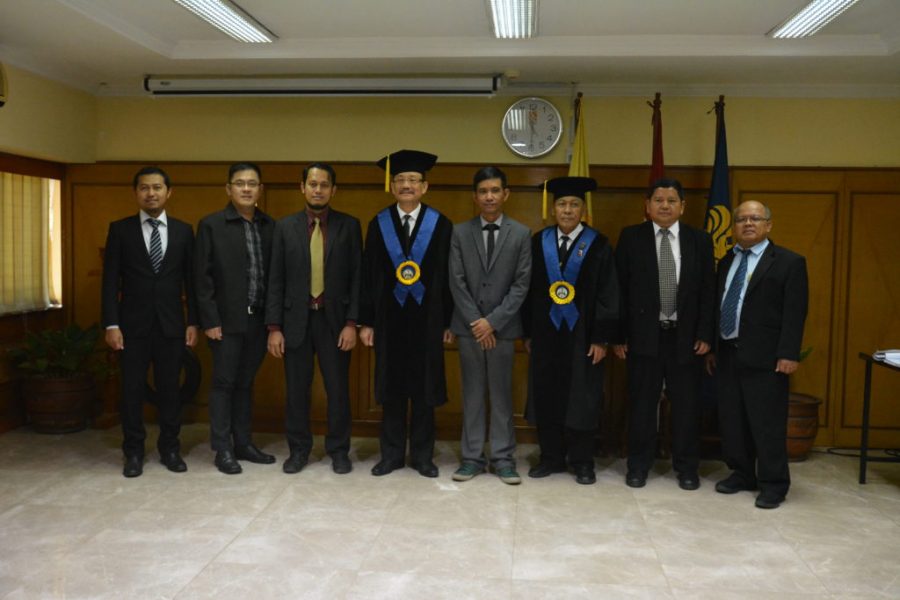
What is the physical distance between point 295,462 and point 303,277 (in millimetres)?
1051

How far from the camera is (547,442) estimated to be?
15.5 feet

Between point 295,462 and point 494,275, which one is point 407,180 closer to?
point 494,275

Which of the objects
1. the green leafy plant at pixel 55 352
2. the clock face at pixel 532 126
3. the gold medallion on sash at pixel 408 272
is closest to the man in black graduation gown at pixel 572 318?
the gold medallion on sash at pixel 408 272

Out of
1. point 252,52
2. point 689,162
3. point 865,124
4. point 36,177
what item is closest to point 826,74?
point 865,124

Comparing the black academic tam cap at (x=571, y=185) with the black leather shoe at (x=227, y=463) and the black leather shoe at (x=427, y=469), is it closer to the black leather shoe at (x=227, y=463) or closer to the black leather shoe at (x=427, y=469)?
the black leather shoe at (x=427, y=469)

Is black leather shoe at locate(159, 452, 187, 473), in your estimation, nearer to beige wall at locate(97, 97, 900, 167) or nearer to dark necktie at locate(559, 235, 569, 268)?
beige wall at locate(97, 97, 900, 167)

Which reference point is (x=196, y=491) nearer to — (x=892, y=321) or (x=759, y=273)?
(x=759, y=273)

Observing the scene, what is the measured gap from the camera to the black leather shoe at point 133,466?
456cm

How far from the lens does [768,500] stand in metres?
4.22

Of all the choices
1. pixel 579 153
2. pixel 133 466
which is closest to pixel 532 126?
pixel 579 153

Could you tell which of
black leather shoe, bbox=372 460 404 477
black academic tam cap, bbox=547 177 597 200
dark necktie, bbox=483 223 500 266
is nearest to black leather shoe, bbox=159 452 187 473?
black leather shoe, bbox=372 460 404 477

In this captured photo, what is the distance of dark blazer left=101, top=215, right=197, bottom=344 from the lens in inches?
180

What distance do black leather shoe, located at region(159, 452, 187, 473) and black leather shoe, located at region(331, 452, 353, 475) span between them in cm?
83

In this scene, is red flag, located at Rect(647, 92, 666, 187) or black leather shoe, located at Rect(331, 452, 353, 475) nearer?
black leather shoe, located at Rect(331, 452, 353, 475)
